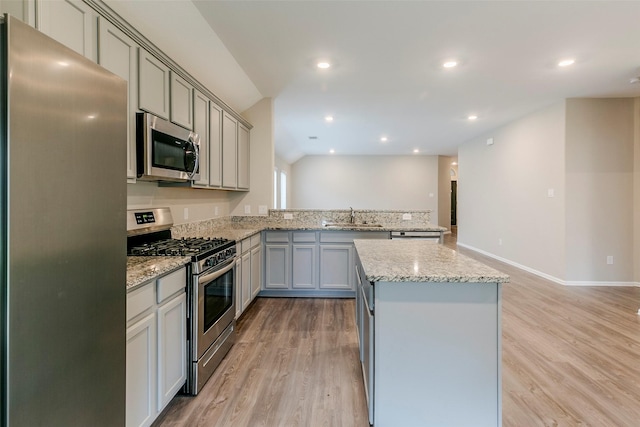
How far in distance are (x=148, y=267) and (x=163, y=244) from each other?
722 millimetres

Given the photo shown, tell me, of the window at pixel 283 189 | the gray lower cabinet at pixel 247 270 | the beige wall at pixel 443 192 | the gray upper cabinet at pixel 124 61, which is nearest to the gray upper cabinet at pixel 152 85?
the gray upper cabinet at pixel 124 61

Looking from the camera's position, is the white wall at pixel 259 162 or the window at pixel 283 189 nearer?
the white wall at pixel 259 162

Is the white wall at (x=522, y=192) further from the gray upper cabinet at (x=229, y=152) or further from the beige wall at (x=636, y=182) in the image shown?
the gray upper cabinet at (x=229, y=152)

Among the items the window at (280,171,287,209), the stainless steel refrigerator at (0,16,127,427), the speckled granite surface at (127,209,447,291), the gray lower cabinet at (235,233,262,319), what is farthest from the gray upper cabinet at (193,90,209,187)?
the window at (280,171,287,209)

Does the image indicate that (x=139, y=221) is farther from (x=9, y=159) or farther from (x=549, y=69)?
(x=549, y=69)

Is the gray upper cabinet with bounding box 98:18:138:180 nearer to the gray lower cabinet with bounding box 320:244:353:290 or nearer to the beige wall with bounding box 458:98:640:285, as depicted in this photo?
the gray lower cabinet with bounding box 320:244:353:290

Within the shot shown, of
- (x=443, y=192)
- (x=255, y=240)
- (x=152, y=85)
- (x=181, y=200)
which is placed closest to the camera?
(x=152, y=85)

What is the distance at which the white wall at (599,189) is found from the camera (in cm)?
423

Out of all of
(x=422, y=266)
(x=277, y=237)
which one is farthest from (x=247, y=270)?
(x=422, y=266)

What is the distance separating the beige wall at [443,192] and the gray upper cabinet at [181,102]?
344 inches

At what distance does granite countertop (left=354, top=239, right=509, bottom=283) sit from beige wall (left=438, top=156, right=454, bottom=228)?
8117 mm

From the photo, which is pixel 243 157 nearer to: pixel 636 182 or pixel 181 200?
pixel 181 200

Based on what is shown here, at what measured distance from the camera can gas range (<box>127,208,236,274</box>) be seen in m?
1.93

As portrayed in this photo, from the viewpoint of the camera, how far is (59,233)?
0.90 m
